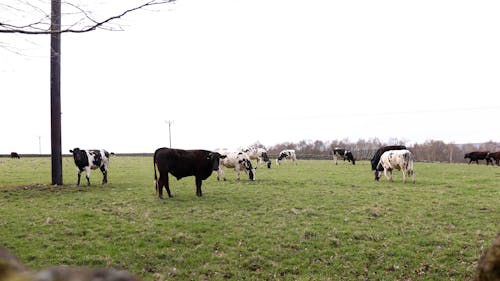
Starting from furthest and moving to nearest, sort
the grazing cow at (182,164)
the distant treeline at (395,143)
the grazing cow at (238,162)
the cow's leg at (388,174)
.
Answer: the distant treeline at (395,143), the grazing cow at (238,162), the cow's leg at (388,174), the grazing cow at (182,164)

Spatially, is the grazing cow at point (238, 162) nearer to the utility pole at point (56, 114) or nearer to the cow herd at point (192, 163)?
the cow herd at point (192, 163)

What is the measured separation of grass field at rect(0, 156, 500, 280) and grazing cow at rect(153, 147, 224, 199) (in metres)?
0.72

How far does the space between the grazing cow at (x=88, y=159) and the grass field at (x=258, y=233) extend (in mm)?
3224

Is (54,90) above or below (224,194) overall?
above

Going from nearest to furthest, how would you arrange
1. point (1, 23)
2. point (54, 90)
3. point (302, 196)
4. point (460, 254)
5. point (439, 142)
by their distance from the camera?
point (1, 23), point (460, 254), point (302, 196), point (54, 90), point (439, 142)

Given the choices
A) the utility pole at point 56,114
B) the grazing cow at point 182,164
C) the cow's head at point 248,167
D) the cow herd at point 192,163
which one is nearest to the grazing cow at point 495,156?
the cow herd at point 192,163

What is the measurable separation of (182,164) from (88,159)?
277 inches

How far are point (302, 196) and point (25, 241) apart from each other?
400 inches

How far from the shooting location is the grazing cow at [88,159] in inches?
765

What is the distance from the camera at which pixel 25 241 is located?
886 centimetres

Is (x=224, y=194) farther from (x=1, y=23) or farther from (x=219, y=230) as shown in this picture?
(x=1, y=23)

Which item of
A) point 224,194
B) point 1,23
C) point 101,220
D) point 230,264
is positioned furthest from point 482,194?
point 1,23

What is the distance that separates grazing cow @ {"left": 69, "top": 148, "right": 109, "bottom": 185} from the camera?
1944 centimetres

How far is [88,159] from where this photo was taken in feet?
65.6
